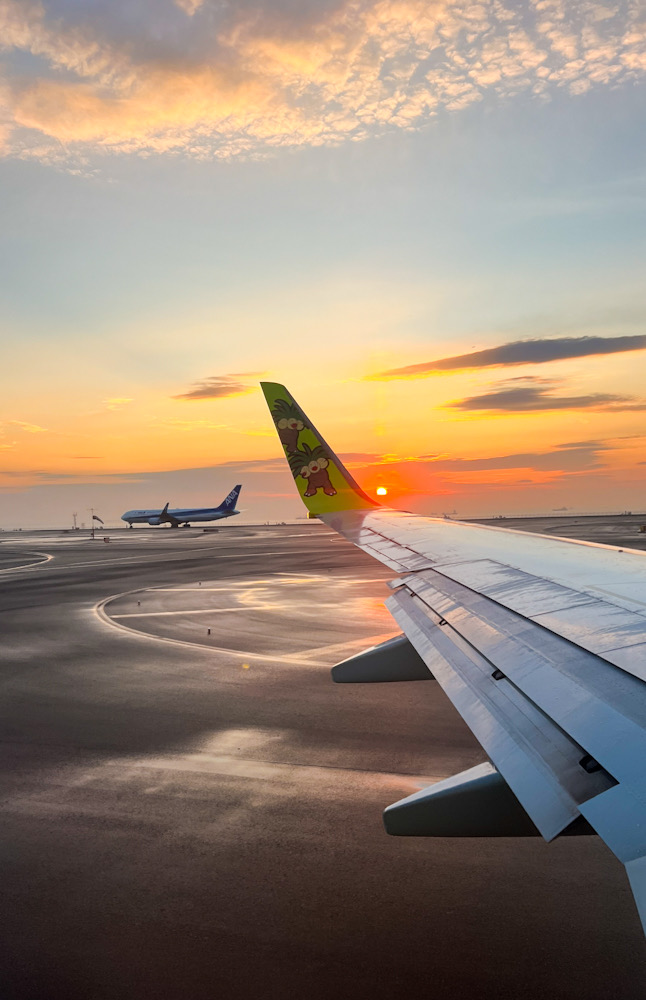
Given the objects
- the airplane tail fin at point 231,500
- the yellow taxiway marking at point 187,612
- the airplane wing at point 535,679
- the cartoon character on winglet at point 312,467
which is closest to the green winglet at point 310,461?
the cartoon character on winglet at point 312,467

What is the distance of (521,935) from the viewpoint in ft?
16.0

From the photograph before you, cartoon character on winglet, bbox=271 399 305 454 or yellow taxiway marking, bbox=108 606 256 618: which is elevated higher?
cartoon character on winglet, bbox=271 399 305 454

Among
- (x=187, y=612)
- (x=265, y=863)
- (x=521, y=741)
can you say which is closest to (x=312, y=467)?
(x=265, y=863)

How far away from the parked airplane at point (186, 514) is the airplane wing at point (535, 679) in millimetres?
92297

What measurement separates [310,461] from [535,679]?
7.28 m

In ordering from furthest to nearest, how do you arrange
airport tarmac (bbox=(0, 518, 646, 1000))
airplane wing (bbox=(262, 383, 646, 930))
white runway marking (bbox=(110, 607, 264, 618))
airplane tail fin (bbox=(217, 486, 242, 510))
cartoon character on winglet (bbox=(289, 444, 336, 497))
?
airplane tail fin (bbox=(217, 486, 242, 510)), white runway marking (bbox=(110, 607, 264, 618)), cartoon character on winglet (bbox=(289, 444, 336, 497)), airport tarmac (bbox=(0, 518, 646, 1000)), airplane wing (bbox=(262, 383, 646, 930))

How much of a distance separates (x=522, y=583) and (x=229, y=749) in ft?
16.6

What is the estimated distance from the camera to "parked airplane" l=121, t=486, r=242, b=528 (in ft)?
324

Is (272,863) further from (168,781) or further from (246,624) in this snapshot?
(246,624)

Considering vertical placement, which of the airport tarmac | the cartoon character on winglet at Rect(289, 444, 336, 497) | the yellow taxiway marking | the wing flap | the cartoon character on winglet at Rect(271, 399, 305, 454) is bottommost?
the yellow taxiway marking

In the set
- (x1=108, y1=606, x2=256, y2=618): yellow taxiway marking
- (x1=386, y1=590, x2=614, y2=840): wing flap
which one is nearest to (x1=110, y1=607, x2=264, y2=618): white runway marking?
(x1=108, y1=606, x2=256, y2=618): yellow taxiway marking

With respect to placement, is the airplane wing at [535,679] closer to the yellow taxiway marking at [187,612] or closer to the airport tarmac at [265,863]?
the airport tarmac at [265,863]

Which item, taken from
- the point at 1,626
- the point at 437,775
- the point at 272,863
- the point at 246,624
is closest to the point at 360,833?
the point at 272,863

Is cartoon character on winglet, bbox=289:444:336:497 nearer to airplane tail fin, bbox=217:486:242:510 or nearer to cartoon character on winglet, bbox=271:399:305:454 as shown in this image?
cartoon character on winglet, bbox=271:399:305:454
